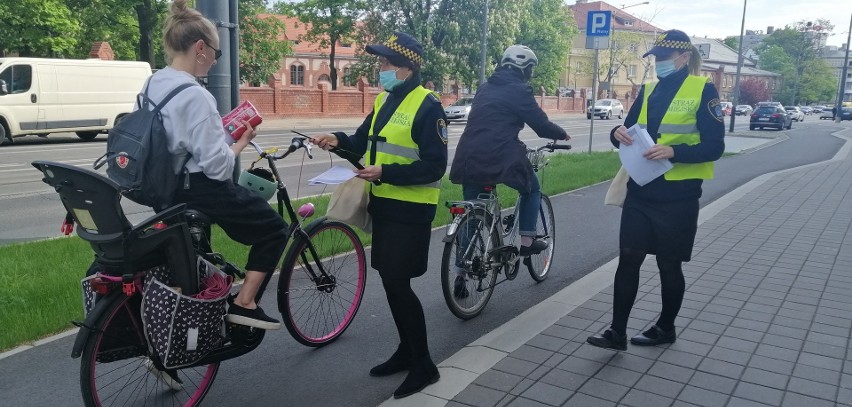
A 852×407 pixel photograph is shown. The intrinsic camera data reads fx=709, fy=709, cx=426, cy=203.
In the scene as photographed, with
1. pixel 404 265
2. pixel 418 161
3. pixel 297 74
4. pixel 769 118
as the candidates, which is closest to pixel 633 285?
pixel 404 265

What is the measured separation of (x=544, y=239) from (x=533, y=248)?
36 cm

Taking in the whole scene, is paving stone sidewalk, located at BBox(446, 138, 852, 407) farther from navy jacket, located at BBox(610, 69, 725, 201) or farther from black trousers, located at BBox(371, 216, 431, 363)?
navy jacket, located at BBox(610, 69, 725, 201)

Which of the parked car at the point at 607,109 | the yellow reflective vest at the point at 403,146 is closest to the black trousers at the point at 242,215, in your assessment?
the yellow reflective vest at the point at 403,146

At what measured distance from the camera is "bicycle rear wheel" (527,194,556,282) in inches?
240

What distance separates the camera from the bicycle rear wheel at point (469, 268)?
16.0 feet

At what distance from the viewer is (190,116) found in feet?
10.3

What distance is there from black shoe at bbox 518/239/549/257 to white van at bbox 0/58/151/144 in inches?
599

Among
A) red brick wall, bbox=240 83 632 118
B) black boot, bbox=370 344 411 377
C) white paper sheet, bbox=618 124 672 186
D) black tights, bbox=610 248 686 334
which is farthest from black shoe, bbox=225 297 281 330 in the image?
red brick wall, bbox=240 83 632 118

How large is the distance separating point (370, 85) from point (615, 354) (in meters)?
43.2

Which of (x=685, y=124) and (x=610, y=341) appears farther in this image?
(x=610, y=341)

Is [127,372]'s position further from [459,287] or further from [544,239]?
[544,239]

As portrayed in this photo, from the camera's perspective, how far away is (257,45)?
4122cm

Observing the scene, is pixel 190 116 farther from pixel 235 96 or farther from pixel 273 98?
pixel 273 98

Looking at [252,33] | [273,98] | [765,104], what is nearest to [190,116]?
[273,98]
